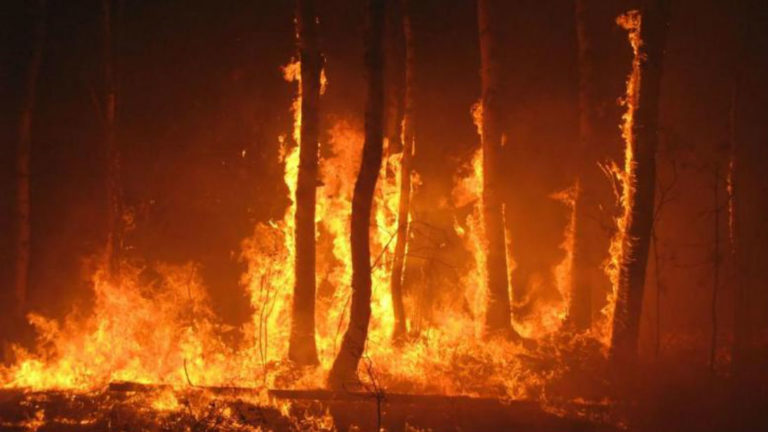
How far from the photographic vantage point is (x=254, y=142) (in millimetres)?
17375

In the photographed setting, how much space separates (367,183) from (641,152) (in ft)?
16.5

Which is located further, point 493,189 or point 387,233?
point 387,233

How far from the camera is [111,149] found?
47.1ft

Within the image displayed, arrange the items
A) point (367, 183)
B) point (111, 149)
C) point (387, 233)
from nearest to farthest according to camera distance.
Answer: point (367, 183), point (111, 149), point (387, 233)

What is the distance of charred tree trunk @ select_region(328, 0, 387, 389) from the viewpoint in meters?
10.4

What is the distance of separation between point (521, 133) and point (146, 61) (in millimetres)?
11199

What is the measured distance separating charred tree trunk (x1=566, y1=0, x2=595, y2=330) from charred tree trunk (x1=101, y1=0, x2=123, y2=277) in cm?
1127

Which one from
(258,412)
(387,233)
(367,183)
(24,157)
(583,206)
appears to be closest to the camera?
(258,412)

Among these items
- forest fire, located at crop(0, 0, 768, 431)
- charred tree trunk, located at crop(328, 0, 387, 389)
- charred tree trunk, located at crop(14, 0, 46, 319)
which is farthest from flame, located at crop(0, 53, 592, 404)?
charred tree trunk, located at crop(14, 0, 46, 319)

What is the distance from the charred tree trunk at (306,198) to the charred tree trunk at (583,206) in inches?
251

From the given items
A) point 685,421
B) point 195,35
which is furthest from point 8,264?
point 685,421

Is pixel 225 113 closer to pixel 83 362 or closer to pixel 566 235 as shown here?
pixel 83 362

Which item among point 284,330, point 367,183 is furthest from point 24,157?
point 367,183

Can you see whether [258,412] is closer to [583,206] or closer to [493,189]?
[493,189]
